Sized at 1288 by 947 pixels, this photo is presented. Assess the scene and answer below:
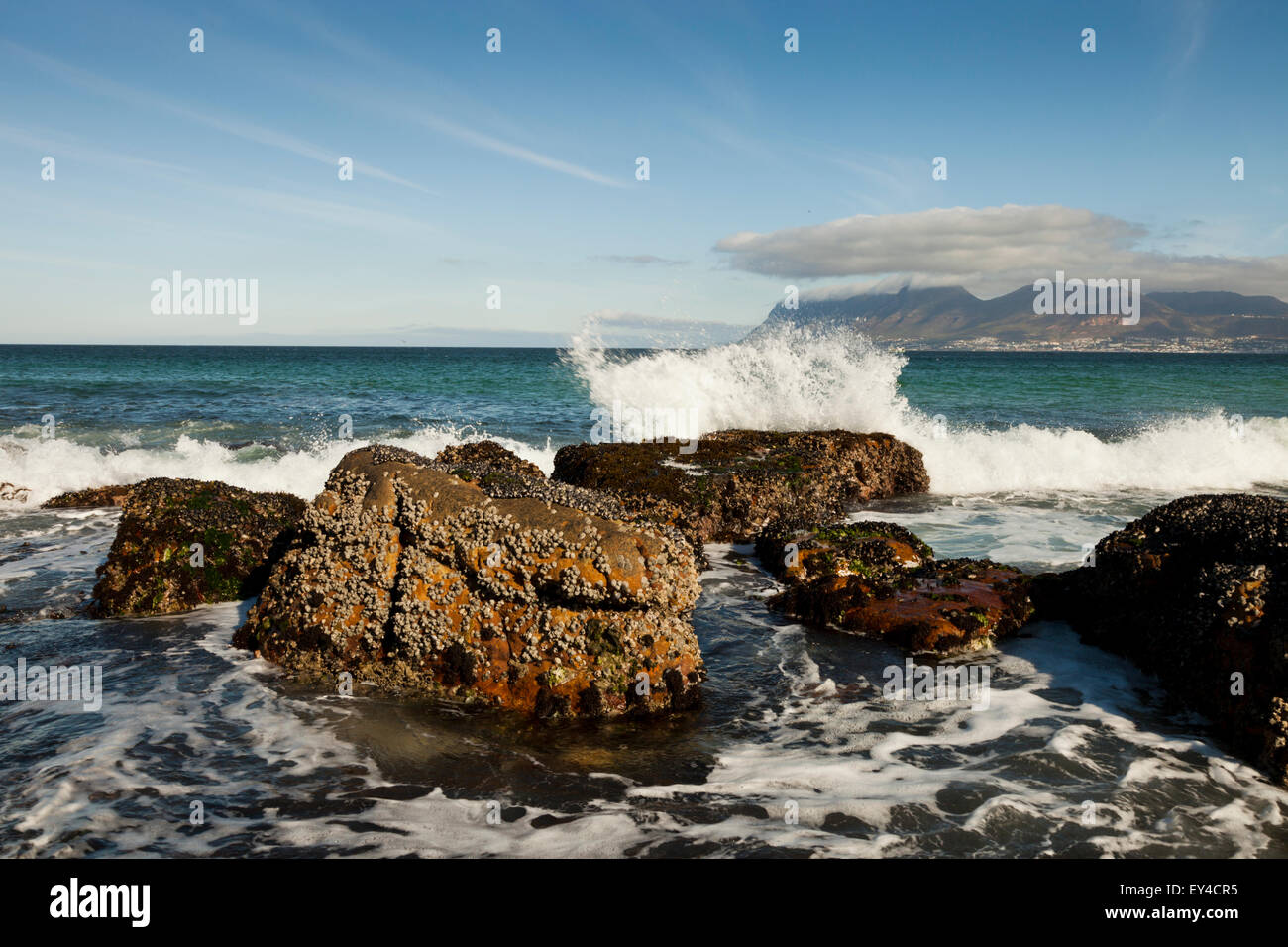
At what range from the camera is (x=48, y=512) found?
13.6 m

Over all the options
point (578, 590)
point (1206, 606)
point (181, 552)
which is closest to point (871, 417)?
point (1206, 606)

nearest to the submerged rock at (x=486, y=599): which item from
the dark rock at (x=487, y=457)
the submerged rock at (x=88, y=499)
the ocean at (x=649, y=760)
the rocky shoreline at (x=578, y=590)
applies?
the rocky shoreline at (x=578, y=590)

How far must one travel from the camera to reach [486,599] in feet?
20.5

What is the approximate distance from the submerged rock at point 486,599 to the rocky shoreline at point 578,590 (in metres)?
0.02

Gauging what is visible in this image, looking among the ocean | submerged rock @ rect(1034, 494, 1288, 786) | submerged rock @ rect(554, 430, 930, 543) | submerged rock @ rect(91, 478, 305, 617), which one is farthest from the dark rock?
submerged rock @ rect(1034, 494, 1288, 786)

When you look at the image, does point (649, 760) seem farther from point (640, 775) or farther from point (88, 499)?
point (88, 499)

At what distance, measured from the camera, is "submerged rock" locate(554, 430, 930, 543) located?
38.4ft

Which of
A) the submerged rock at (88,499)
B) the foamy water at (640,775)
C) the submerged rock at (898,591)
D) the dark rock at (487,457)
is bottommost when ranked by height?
the foamy water at (640,775)

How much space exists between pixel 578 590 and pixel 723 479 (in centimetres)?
630

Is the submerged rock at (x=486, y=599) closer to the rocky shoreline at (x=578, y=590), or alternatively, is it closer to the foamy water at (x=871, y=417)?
the rocky shoreline at (x=578, y=590)

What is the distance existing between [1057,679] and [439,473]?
5774 millimetres

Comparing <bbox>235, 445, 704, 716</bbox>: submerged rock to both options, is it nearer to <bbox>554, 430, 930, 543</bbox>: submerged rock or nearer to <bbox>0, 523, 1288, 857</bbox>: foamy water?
<bbox>0, 523, 1288, 857</bbox>: foamy water

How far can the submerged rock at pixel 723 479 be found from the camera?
11.7 m
